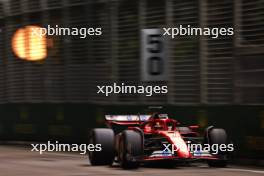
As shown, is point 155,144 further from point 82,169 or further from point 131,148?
point 82,169

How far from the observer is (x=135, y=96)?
19.7 m

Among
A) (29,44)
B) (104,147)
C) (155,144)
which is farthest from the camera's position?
(29,44)

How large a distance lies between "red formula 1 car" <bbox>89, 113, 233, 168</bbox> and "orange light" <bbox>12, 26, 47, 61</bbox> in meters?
8.91

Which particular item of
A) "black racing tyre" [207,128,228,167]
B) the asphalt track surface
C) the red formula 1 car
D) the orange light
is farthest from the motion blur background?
the asphalt track surface

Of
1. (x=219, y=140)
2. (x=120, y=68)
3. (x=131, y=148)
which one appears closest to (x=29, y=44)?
(x=120, y=68)

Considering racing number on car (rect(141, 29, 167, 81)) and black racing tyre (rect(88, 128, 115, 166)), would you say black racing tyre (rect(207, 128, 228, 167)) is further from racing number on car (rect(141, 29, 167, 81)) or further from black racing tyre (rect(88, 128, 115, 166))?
racing number on car (rect(141, 29, 167, 81))

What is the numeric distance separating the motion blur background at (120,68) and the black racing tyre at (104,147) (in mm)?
2949

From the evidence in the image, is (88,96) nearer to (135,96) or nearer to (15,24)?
(135,96)

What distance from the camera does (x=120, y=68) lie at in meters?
20.2

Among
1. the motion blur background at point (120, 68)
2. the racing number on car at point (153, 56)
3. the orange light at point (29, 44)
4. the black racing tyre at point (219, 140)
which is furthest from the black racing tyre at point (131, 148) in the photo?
the orange light at point (29, 44)

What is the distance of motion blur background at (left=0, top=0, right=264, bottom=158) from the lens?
1619 cm

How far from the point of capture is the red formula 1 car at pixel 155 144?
1345 centimetres

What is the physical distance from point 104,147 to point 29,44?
10481mm

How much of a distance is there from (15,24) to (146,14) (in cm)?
655
